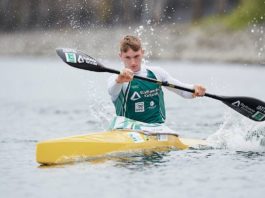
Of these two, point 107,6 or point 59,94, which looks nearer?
point 59,94

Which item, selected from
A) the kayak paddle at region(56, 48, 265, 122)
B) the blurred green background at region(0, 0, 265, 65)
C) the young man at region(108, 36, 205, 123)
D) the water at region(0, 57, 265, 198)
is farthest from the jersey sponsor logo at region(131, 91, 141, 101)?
the blurred green background at region(0, 0, 265, 65)

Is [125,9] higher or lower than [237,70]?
higher

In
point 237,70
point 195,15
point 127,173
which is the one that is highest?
point 195,15

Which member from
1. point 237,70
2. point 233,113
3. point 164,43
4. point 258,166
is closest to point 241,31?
point 164,43

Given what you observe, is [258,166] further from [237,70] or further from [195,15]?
[195,15]

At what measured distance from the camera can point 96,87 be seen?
2531 cm

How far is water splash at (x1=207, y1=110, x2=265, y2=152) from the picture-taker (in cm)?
1248

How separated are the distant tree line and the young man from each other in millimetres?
45123

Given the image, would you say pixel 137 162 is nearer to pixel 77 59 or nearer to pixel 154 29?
pixel 77 59

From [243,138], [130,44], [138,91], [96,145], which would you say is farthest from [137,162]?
[243,138]

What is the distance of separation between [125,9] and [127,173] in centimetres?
6246

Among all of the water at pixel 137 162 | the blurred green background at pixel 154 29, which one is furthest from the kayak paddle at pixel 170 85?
the blurred green background at pixel 154 29

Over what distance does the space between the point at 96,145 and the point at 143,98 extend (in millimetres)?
→ 1137

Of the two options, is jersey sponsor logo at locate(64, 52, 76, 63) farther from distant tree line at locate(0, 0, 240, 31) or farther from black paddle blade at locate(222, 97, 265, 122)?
distant tree line at locate(0, 0, 240, 31)
